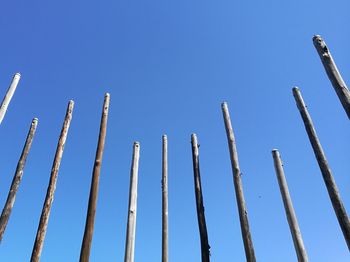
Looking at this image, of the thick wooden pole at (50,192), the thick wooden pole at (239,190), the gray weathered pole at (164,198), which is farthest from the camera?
the gray weathered pole at (164,198)

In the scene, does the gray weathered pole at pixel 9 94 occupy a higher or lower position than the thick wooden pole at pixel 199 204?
higher

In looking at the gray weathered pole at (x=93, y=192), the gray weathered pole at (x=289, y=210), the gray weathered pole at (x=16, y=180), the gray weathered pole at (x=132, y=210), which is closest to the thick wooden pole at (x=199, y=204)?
the gray weathered pole at (x=132, y=210)

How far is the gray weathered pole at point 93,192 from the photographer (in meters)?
7.53

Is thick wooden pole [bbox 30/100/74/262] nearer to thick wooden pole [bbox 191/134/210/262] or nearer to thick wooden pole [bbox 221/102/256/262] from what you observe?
thick wooden pole [bbox 191/134/210/262]

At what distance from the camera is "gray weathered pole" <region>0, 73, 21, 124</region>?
345 inches

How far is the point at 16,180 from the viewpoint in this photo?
32.8 ft

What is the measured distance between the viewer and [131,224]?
8.84 meters

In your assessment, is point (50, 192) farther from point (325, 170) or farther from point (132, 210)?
point (325, 170)

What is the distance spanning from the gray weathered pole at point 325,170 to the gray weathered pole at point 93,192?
5.30 meters

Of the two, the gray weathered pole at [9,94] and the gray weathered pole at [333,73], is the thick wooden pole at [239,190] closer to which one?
the gray weathered pole at [333,73]

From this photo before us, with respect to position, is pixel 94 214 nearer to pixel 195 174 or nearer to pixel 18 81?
pixel 195 174

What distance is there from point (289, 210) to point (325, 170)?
5.93ft

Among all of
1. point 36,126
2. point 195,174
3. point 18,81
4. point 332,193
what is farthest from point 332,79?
point 36,126

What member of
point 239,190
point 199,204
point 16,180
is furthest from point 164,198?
point 16,180
